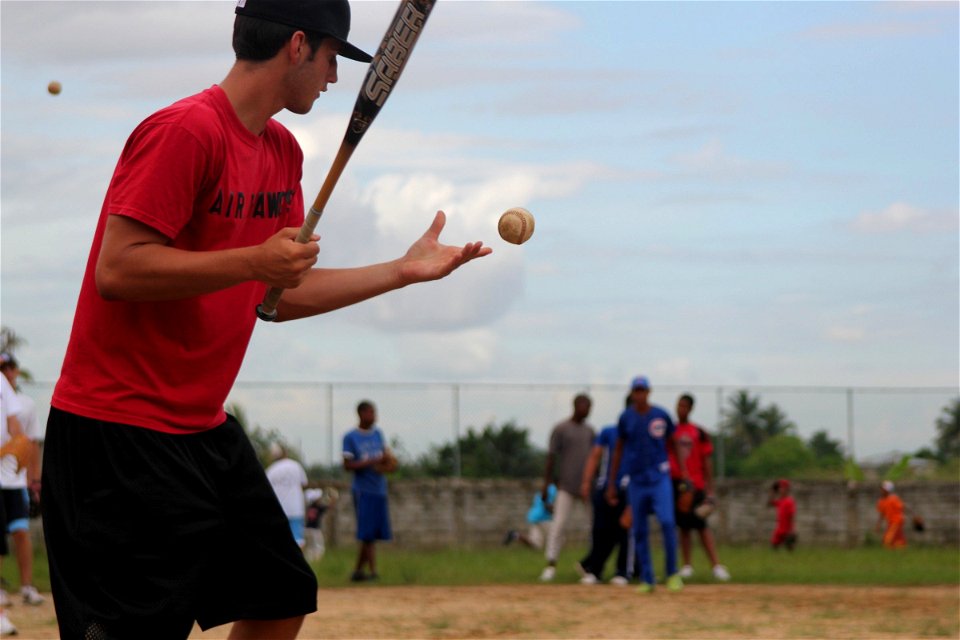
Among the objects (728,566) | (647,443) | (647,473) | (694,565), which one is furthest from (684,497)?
(694,565)

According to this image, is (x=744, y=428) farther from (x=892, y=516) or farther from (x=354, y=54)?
(x=354, y=54)

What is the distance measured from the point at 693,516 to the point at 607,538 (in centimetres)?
99

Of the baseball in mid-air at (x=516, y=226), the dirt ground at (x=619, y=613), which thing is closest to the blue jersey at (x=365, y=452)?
the dirt ground at (x=619, y=613)

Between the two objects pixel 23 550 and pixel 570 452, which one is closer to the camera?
pixel 23 550

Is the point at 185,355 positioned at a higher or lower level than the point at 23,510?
higher

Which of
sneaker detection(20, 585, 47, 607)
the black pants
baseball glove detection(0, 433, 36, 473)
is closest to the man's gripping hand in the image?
baseball glove detection(0, 433, 36, 473)

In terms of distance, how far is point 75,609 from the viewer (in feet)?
11.9

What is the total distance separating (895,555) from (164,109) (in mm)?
17265

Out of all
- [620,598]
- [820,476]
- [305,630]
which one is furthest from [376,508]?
[820,476]

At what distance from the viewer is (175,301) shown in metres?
3.75

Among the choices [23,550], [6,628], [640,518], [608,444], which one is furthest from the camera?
[608,444]

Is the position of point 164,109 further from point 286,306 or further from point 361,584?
point 361,584

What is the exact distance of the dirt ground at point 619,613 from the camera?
9.37m

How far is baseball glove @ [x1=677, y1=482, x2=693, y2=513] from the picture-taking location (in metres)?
14.5
